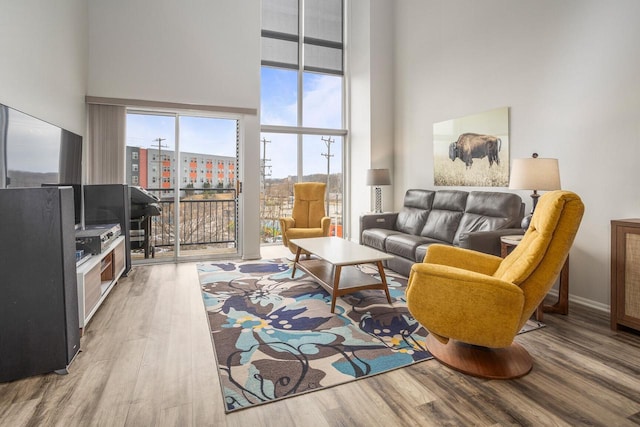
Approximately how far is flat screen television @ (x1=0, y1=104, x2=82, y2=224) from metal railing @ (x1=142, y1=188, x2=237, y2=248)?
171 centimetres

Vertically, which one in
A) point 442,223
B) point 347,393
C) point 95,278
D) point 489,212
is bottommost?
point 347,393

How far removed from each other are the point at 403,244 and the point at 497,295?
201 centimetres

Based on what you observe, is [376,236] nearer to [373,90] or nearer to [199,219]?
[373,90]

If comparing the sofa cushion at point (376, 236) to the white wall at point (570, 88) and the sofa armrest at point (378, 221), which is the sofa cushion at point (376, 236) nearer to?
the sofa armrest at point (378, 221)

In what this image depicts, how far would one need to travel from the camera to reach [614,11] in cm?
272

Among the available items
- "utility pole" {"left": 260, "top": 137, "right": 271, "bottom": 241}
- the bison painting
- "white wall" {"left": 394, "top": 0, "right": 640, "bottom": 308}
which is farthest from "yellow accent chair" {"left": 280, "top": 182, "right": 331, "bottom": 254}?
"white wall" {"left": 394, "top": 0, "right": 640, "bottom": 308}

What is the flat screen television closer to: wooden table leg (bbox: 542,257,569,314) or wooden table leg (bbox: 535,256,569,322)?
wooden table leg (bbox: 535,256,569,322)

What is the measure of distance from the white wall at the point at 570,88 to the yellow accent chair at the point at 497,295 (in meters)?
1.32

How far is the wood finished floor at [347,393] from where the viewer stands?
1.57 m

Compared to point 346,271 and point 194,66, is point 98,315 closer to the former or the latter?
point 346,271

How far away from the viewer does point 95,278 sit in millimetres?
2662

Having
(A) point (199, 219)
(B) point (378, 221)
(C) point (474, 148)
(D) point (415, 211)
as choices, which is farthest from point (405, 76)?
(A) point (199, 219)

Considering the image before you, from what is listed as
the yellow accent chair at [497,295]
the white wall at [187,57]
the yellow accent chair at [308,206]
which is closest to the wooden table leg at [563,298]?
the yellow accent chair at [497,295]

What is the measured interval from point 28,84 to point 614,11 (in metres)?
4.55
